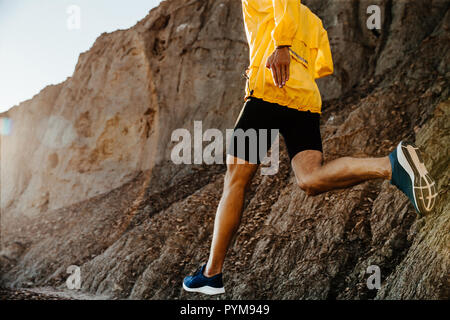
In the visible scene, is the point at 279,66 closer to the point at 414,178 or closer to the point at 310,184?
the point at 310,184

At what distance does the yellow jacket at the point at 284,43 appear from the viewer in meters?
2.79

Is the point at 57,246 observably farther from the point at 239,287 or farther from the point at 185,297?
the point at 239,287

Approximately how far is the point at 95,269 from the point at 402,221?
435 cm

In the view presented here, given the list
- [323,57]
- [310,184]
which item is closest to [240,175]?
[310,184]

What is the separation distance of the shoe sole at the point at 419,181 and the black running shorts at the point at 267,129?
0.61 m

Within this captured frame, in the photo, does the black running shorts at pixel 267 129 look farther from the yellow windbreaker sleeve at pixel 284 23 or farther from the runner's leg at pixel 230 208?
the yellow windbreaker sleeve at pixel 284 23

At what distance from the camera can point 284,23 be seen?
276 cm

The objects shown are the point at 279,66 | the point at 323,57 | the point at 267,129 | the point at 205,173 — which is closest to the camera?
the point at 279,66

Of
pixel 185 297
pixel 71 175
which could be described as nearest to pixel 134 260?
pixel 185 297

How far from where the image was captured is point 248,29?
3.11m

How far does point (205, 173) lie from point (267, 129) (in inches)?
222

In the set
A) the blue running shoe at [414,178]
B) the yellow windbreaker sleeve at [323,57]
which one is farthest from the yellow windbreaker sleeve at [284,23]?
the blue running shoe at [414,178]

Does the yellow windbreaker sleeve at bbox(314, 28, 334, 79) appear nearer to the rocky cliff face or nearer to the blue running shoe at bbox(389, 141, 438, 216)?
the blue running shoe at bbox(389, 141, 438, 216)

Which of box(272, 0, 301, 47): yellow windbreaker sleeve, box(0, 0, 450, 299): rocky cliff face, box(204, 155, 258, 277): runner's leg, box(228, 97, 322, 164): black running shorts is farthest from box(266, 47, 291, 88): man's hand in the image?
box(0, 0, 450, 299): rocky cliff face
